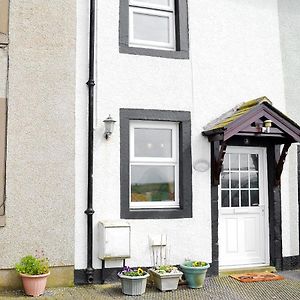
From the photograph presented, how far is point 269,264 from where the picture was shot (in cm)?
896

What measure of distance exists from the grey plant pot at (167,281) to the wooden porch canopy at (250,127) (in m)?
1.97

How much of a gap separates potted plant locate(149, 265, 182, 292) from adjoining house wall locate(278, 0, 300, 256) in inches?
105

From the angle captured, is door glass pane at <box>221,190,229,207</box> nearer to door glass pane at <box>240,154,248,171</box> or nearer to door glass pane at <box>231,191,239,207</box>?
door glass pane at <box>231,191,239,207</box>

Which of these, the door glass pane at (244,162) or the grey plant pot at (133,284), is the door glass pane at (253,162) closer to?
the door glass pane at (244,162)

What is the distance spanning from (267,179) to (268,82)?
1954 millimetres

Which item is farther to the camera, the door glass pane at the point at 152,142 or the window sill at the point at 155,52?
the door glass pane at the point at 152,142

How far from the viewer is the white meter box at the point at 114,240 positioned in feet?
24.6

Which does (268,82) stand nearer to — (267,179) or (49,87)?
(267,179)

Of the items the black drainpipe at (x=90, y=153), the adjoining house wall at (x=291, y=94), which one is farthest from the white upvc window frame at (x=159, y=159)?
the adjoining house wall at (x=291, y=94)

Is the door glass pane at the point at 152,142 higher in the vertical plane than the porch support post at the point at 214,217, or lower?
higher

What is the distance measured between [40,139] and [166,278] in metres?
3.08

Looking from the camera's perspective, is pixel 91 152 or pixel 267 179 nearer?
pixel 91 152

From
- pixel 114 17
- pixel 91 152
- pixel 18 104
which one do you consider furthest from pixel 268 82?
pixel 18 104

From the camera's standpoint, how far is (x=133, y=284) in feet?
23.5
